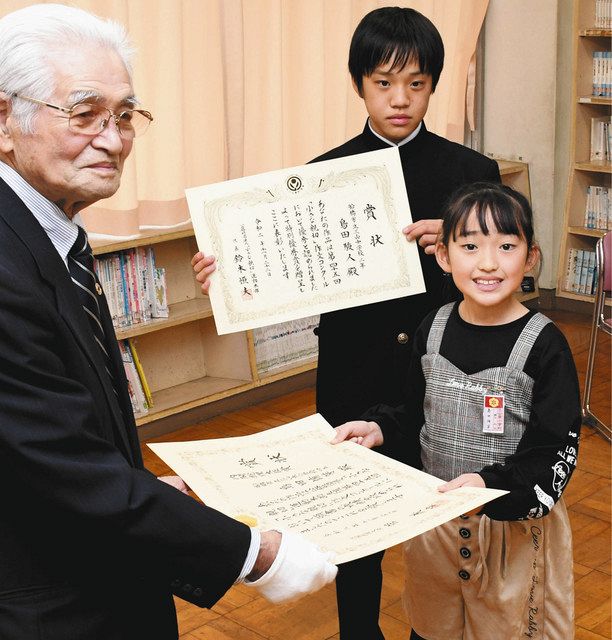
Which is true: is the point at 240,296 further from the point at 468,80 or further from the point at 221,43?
the point at 468,80

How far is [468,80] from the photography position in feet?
18.6

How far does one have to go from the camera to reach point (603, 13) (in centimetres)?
520

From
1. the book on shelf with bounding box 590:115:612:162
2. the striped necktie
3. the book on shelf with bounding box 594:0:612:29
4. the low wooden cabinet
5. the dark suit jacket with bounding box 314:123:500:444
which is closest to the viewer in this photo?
the striped necktie

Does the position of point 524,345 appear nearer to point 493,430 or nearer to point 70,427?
point 493,430

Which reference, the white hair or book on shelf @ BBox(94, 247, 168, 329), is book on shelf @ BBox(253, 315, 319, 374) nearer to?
book on shelf @ BBox(94, 247, 168, 329)

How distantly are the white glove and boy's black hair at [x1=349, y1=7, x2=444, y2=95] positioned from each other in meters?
1.18

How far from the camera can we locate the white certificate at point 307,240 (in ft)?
7.09

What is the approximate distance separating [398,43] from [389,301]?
0.57 m

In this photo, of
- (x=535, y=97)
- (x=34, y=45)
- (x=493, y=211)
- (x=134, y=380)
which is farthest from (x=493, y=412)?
(x=535, y=97)

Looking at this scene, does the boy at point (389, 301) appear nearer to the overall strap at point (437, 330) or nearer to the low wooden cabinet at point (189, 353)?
the overall strap at point (437, 330)

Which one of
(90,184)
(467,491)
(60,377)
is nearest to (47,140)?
(90,184)

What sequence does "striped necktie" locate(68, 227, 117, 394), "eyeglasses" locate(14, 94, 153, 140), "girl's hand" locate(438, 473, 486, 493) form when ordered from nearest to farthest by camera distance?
"eyeglasses" locate(14, 94, 153, 140) → "striped necktie" locate(68, 227, 117, 394) → "girl's hand" locate(438, 473, 486, 493)

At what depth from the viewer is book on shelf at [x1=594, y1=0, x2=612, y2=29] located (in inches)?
203

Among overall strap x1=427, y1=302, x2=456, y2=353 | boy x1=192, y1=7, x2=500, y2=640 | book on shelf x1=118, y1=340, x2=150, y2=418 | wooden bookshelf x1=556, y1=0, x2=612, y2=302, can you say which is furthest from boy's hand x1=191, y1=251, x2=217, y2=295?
wooden bookshelf x1=556, y1=0, x2=612, y2=302
